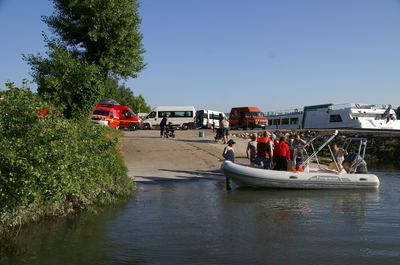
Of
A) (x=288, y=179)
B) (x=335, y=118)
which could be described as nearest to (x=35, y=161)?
(x=288, y=179)

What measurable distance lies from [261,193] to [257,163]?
2.23 metres

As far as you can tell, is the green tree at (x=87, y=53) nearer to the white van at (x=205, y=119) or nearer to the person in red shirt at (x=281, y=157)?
the person in red shirt at (x=281, y=157)

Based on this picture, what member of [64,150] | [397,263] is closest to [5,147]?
[64,150]

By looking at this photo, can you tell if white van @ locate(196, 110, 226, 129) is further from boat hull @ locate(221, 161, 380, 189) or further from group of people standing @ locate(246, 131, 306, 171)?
boat hull @ locate(221, 161, 380, 189)

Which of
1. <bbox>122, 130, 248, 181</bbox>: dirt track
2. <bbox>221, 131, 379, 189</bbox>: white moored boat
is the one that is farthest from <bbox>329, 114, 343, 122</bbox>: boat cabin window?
<bbox>221, 131, 379, 189</bbox>: white moored boat

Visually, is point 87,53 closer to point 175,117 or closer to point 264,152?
point 264,152

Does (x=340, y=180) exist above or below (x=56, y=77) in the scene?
below

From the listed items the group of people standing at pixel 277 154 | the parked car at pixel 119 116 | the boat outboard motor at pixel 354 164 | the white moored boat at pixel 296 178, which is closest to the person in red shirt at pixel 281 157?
the group of people standing at pixel 277 154

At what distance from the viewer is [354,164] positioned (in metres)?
18.6

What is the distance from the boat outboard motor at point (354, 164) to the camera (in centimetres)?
1861

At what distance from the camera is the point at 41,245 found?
958cm

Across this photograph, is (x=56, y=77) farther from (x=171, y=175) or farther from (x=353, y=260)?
(x=353, y=260)

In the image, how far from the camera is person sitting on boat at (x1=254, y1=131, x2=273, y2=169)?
18719 mm

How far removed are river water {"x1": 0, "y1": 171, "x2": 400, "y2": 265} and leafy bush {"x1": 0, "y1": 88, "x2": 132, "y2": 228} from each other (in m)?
0.59
